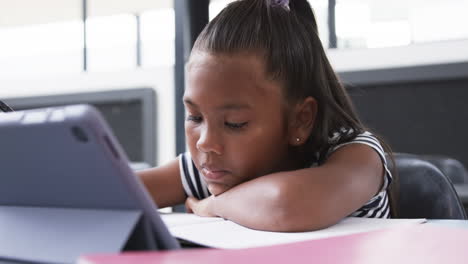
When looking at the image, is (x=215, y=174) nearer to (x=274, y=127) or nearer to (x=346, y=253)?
(x=274, y=127)

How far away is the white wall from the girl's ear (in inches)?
43.2

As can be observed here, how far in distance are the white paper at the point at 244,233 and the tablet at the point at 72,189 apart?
7 centimetres

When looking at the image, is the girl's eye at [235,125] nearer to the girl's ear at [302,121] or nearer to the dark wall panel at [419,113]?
the girl's ear at [302,121]

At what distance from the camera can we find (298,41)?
73 centimetres

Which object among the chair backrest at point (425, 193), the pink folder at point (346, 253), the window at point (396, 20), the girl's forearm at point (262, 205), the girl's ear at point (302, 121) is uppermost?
the window at point (396, 20)

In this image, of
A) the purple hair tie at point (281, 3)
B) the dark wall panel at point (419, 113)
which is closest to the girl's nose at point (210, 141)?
the purple hair tie at point (281, 3)

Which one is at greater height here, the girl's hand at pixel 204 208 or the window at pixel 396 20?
the window at pixel 396 20

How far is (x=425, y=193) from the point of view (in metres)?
0.79

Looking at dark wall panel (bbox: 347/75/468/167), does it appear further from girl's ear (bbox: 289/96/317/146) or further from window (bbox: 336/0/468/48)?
girl's ear (bbox: 289/96/317/146)

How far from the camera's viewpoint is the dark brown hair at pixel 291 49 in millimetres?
695

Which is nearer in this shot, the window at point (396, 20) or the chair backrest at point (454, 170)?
the chair backrest at point (454, 170)

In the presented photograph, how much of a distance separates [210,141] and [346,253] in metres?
0.33

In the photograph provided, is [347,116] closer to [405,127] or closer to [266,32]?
[266,32]

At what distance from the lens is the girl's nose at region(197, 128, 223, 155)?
0.61m
